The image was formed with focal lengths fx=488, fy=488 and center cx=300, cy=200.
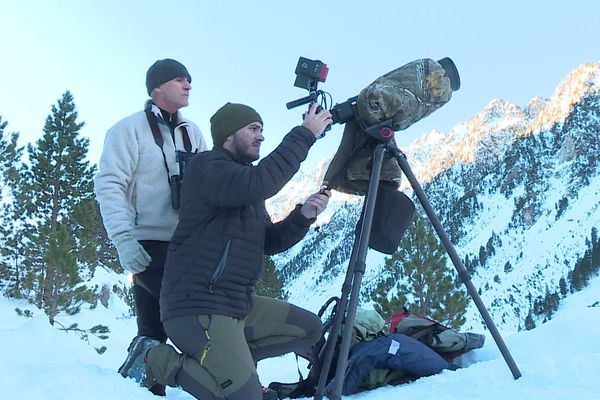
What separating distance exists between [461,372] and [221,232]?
7.51ft

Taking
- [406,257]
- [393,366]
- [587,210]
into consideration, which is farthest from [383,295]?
[587,210]

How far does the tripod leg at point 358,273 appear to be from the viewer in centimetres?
308

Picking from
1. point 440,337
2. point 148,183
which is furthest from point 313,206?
point 440,337

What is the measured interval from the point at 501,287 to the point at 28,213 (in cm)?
15889

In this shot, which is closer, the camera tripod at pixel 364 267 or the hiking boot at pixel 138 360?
the camera tripod at pixel 364 267

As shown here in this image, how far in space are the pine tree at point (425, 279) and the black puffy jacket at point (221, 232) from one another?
21.0 metres

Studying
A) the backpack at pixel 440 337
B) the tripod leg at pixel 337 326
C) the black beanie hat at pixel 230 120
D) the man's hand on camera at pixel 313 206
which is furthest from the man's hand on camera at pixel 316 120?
the backpack at pixel 440 337

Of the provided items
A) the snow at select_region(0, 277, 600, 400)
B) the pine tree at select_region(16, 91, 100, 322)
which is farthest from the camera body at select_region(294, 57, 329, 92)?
the pine tree at select_region(16, 91, 100, 322)

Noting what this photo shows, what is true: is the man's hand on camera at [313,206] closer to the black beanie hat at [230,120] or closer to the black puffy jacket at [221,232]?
the black puffy jacket at [221,232]

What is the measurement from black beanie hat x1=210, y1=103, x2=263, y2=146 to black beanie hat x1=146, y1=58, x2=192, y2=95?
89 centimetres

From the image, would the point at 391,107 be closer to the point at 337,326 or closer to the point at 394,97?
the point at 394,97

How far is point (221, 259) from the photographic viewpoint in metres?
2.76

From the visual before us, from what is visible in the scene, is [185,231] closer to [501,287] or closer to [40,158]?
[40,158]

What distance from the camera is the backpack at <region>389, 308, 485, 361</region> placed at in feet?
15.1
